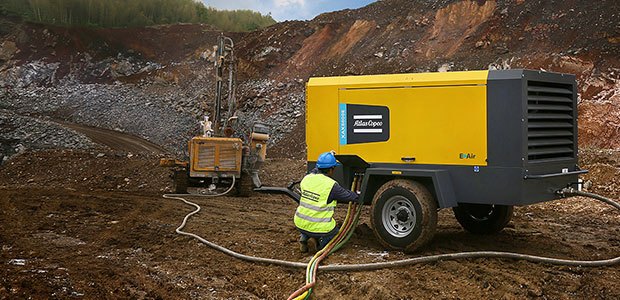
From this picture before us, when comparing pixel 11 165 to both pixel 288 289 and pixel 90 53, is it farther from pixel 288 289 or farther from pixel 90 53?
pixel 90 53

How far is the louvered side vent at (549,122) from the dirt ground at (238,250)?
53.4 inches

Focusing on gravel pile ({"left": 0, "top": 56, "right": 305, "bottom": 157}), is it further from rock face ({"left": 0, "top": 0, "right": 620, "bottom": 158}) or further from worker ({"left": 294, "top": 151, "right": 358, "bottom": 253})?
worker ({"left": 294, "top": 151, "right": 358, "bottom": 253})

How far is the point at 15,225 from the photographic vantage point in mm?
9711

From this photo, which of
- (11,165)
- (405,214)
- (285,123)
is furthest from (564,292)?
(285,123)

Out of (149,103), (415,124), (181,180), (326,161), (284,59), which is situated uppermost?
(284,59)

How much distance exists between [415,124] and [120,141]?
71.2ft

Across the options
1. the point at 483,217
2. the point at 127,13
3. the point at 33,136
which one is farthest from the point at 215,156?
the point at 127,13

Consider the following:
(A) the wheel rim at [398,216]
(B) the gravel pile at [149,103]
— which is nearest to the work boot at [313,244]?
(A) the wheel rim at [398,216]

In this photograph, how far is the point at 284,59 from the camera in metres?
33.3

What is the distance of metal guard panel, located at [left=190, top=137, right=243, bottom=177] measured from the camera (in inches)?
590

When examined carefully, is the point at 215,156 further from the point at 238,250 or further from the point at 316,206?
the point at 316,206

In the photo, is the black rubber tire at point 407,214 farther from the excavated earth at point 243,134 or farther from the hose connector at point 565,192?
the hose connector at point 565,192

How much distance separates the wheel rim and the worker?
1.51ft

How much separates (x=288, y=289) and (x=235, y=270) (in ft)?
3.29
